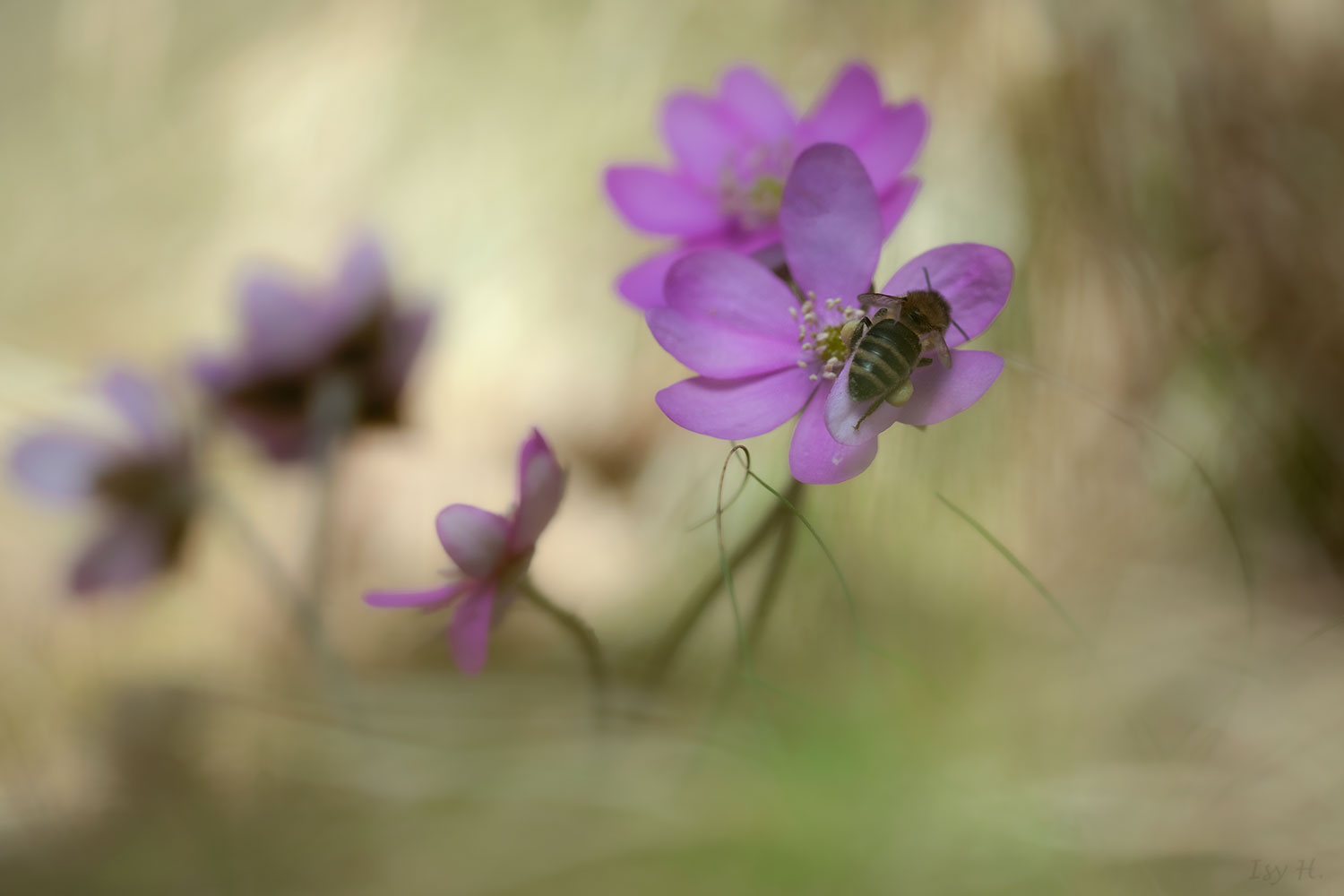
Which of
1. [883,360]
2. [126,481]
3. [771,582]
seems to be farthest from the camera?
[126,481]

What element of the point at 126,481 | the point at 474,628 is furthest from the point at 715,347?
the point at 126,481

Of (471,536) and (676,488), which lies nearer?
(471,536)

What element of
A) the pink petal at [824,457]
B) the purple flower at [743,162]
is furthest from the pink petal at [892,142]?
the pink petal at [824,457]

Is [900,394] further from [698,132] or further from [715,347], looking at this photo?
[698,132]

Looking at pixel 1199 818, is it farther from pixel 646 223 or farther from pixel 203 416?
pixel 203 416

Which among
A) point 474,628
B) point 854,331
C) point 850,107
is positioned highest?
point 850,107

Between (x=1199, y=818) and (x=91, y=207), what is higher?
(x=91, y=207)

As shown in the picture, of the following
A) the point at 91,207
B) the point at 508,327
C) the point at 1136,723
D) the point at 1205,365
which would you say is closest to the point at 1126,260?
the point at 1205,365
